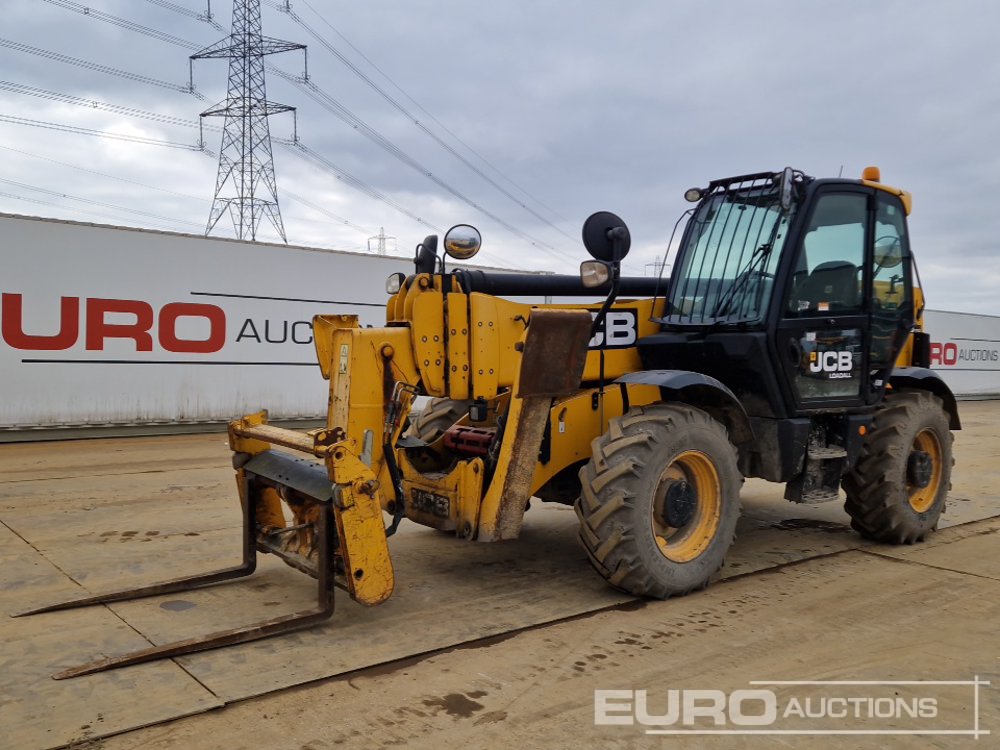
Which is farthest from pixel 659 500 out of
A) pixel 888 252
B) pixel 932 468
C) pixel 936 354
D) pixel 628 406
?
pixel 936 354

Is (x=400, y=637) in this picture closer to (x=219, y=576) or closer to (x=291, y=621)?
(x=291, y=621)

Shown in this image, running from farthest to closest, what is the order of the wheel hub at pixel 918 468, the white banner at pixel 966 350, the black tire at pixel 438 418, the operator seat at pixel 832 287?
the white banner at pixel 966 350, the wheel hub at pixel 918 468, the black tire at pixel 438 418, the operator seat at pixel 832 287

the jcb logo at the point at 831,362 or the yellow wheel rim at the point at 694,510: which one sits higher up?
the jcb logo at the point at 831,362

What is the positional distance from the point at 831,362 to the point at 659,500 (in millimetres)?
1768

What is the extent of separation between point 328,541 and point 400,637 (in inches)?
22.6

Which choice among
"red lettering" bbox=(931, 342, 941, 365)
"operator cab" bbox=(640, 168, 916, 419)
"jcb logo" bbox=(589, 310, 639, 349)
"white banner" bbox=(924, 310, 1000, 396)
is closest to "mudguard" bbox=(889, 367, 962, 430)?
"operator cab" bbox=(640, 168, 916, 419)

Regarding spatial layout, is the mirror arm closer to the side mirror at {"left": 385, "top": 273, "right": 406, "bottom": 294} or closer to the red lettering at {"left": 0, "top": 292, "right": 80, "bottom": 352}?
the side mirror at {"left": 385, "top": 273, "right": 406, "bottom": 294}

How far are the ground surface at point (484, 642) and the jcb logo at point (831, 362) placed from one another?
129 cm

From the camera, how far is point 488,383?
4922 mm

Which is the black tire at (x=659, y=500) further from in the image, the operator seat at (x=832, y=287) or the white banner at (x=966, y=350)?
the white banner at (x=966, y=350)

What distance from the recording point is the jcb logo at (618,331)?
209 inches

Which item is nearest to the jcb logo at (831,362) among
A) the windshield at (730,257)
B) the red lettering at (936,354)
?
the windshield at (730,257)

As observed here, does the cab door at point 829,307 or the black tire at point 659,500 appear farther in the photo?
the cab door at point 829,307

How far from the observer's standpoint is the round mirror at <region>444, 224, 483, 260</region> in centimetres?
469
